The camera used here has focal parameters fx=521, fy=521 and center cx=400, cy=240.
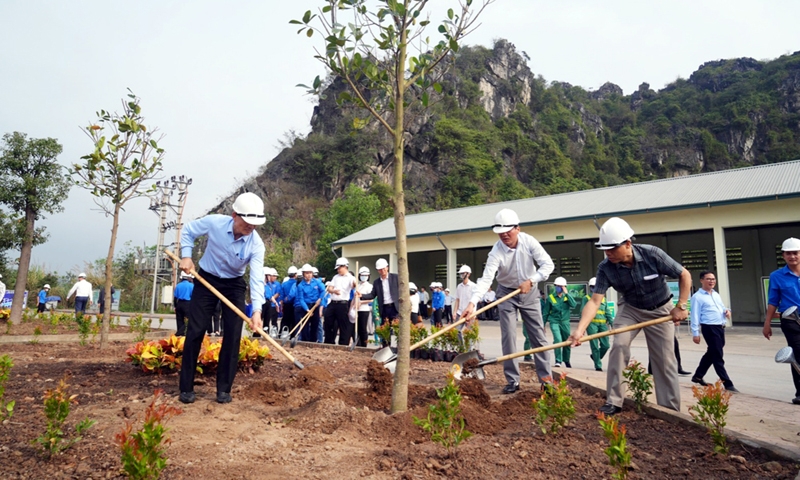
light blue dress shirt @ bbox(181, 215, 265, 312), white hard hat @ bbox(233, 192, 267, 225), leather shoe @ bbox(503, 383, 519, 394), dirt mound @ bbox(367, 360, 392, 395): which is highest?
white hard hat @ bbox(233, 192, 267, 225)

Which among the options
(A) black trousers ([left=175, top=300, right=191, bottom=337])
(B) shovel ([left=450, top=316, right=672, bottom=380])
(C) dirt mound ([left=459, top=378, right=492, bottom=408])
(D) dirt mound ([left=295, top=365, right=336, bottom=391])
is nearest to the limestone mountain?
(A) black trousers ([left=175, top=300, right=191, bottom=337])

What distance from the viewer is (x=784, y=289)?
607cm

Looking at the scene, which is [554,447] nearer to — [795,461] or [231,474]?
[795,461]

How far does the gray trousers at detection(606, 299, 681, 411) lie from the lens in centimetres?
445

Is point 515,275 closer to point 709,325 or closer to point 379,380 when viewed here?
point 379,380

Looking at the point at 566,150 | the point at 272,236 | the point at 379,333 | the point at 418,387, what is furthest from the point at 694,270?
the point at 566,150

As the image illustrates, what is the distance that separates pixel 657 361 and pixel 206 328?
4086mm

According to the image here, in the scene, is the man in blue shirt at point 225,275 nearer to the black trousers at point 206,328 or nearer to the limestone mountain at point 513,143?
the black trousers at point 206,328

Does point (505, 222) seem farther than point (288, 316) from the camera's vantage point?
No

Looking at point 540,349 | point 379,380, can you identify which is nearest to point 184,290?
point 379,380

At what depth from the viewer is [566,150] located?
67.0m

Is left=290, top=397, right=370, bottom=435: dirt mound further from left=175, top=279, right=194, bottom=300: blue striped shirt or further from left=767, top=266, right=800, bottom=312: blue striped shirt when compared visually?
left=175, top=279, right=194, bottom=300: blue striped shirt

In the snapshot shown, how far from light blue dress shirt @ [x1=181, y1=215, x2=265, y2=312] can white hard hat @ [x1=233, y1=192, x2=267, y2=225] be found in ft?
0.80

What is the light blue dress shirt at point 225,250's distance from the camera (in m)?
4.92
